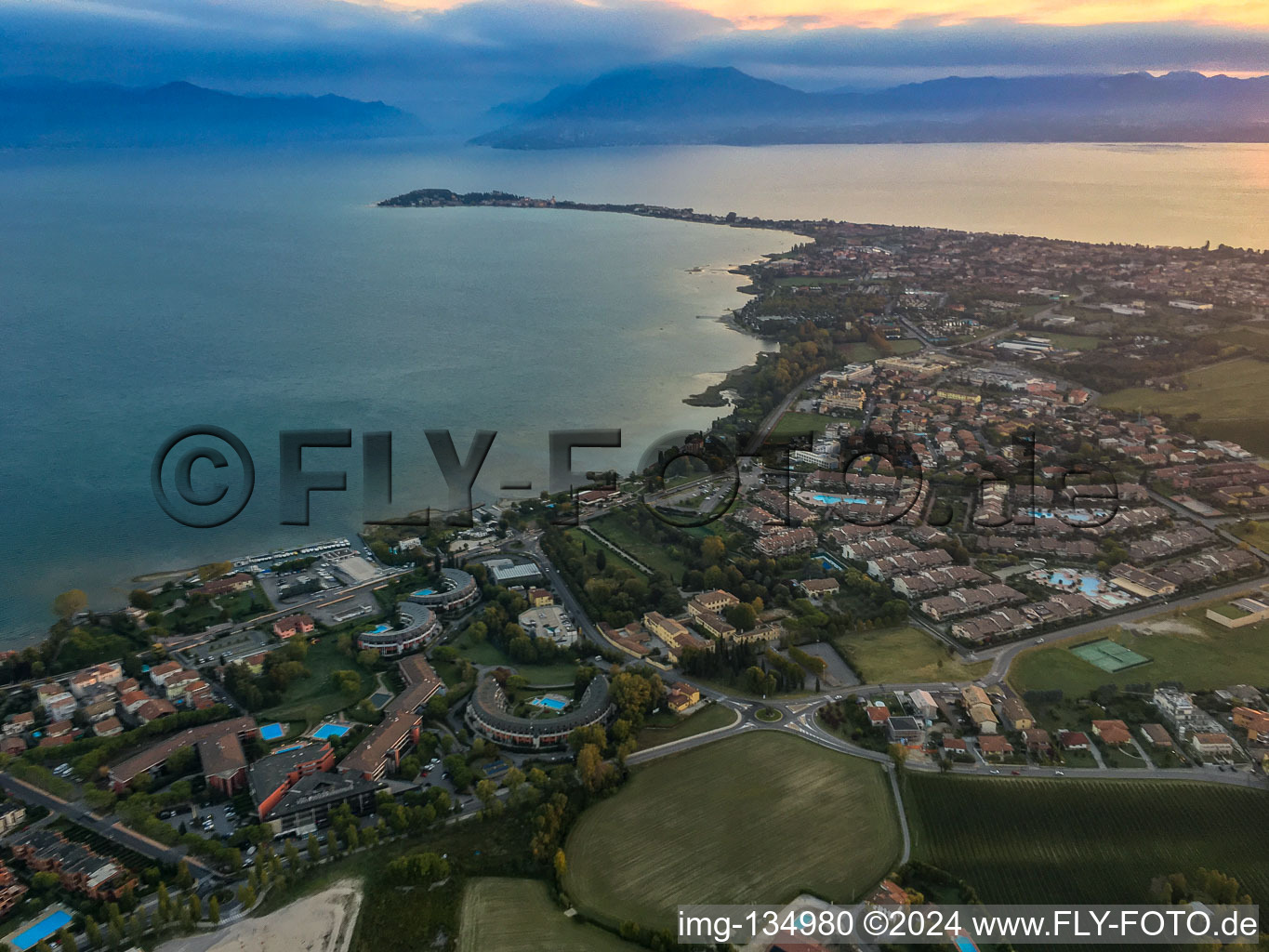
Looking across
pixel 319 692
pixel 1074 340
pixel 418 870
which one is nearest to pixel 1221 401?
pixel 1074 340

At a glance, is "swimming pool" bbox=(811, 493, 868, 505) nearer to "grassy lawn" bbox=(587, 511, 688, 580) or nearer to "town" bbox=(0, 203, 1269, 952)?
"town" bbox=(0, 203, 1269, 952)

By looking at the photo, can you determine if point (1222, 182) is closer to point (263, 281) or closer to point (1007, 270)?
point (1007, 270)

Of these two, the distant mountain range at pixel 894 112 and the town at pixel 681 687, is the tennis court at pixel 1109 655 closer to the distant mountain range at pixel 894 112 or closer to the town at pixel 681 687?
the town at pixel 681 687

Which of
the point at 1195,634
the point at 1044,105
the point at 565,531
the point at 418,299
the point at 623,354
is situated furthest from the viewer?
the point at 1044,105

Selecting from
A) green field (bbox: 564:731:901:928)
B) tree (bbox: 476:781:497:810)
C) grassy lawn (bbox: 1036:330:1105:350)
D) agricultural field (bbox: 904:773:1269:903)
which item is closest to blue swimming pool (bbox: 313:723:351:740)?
tree (bbox: 476:781:497:810)

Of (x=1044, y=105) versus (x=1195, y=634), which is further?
(x=1044, y=105)

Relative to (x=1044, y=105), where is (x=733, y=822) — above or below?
below

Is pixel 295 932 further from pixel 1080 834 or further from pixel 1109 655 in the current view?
pixel 1109 655

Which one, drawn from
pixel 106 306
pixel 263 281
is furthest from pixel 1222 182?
pixel 106 306

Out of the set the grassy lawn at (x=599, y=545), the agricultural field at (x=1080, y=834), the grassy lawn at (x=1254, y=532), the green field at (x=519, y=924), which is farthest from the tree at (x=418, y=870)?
the grassy lawn at (x=1254, y=532)
